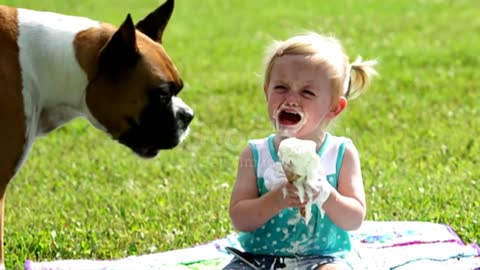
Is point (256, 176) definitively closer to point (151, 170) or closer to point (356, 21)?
point (151, 170)

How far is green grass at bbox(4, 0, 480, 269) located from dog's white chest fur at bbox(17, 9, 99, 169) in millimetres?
951

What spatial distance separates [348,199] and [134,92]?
50.2 inches

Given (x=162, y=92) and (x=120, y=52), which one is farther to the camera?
(x=162, y=92)

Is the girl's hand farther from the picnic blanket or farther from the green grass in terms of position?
the green grass

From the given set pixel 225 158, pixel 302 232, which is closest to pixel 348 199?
pixel 302 232

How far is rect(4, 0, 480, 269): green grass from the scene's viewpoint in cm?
668

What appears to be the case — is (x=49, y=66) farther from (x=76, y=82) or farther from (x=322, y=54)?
(x=322, y=54)

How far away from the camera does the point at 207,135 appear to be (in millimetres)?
9828

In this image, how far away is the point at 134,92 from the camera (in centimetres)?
562

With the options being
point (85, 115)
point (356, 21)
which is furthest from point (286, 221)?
point (356, 21)

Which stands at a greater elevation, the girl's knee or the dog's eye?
the dog's eye

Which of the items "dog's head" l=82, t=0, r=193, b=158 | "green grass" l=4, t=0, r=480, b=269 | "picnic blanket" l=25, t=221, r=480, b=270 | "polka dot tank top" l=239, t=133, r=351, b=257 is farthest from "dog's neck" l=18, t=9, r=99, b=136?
"polka dot tank top" l=239, t=133, r=351, b=257

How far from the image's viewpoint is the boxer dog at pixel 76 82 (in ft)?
18.0

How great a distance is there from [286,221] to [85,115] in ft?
4.17
